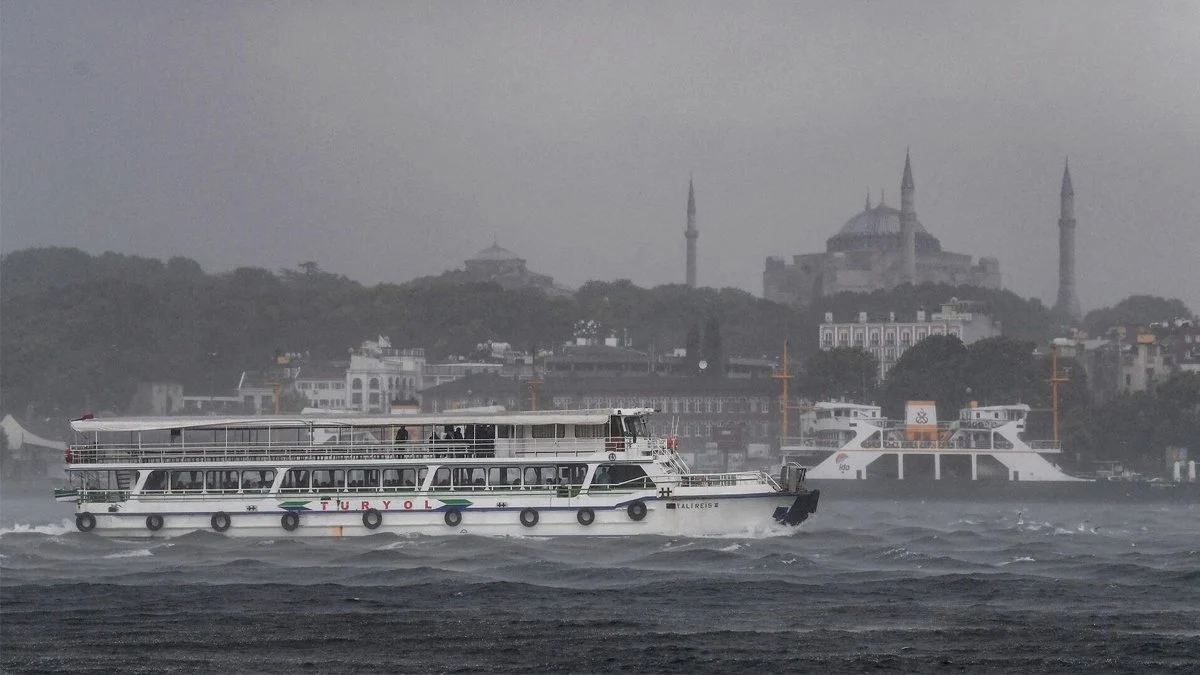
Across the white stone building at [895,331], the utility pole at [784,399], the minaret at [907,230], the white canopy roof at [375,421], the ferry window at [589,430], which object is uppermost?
the minaret at [907,230]

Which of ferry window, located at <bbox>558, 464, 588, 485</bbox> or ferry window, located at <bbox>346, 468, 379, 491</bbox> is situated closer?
ferry window, located at <bbox>558, 464, 588, 485</bbox>

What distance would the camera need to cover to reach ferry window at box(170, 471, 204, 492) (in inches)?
1956

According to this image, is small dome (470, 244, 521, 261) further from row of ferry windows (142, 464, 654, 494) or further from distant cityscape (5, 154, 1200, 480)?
row of ferry windows (142, 464, 654, 494)

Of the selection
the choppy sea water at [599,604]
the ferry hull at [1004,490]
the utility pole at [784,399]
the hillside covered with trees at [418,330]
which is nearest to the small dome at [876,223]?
the hillside covered with trees at [418,330]

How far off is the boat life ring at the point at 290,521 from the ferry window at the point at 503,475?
4.78 m

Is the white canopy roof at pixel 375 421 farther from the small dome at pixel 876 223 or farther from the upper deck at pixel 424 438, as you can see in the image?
the small dome at pixel 876 223

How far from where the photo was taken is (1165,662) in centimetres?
2912

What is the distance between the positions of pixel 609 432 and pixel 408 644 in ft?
61.2

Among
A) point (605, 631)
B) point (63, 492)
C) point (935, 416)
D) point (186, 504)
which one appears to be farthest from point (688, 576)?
point (935, 416)

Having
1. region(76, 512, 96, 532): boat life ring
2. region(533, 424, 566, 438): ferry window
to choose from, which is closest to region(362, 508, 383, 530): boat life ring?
region(533, 424, 566, 438): ferry window

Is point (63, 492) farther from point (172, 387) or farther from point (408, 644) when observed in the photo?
point (172, 387)

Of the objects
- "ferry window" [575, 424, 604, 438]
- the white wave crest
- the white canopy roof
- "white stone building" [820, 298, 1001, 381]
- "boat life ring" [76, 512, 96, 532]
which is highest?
"white stone building" [820, 298, 1001, 381]

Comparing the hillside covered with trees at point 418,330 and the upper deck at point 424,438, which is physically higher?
the hillside covered with trees at point 418,330

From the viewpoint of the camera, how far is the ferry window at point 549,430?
49375 mm
